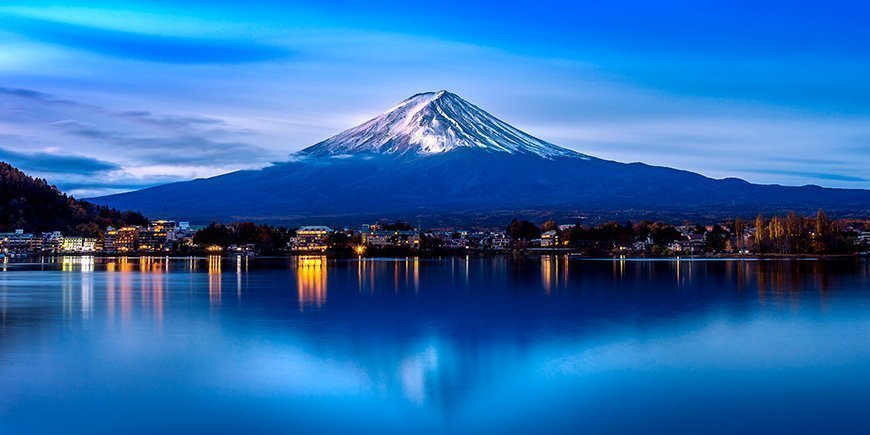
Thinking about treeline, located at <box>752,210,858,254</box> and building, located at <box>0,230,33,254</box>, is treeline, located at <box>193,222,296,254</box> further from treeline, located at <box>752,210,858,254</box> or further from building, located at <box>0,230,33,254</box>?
treeline, located at <box>752,210,858,254</box>

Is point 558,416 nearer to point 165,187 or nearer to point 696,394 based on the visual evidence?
point 696,394

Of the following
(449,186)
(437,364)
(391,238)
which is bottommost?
(437,364)

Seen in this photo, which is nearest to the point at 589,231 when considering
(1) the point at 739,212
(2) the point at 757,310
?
(1) the point at 739,212

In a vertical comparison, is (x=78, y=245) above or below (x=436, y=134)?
below

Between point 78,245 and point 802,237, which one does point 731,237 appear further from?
point 78,245

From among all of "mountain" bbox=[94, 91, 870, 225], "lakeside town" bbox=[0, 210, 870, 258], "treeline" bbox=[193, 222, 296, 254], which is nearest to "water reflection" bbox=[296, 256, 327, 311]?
"lakeside town" bbox=[0, 210, 870, 258]

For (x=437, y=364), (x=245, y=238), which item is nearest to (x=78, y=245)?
(x=245, y=238)
